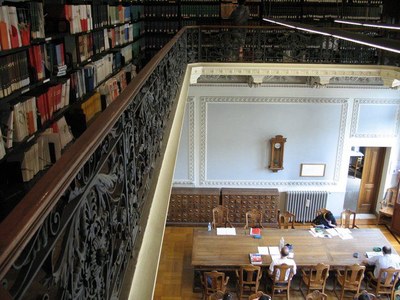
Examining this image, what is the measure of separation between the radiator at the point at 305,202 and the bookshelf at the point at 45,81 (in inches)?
217

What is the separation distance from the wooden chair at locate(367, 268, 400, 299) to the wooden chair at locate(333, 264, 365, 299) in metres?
0.26

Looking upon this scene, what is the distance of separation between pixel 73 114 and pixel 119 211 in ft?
8.65

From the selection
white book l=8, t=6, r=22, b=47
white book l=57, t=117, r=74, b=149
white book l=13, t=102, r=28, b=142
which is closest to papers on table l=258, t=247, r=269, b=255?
→ white book l=57, t=117, r=74, b=149

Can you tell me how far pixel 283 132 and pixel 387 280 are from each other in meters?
3.81

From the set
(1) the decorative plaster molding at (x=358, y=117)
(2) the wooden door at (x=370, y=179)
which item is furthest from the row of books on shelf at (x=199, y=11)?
(2) the wooden door at (x=370, y=179)

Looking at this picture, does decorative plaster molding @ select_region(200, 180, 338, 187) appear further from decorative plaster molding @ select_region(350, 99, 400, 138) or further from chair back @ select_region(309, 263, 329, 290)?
chair back @ select_region(309, 263, 329, 290)

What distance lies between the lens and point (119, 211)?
174 cm

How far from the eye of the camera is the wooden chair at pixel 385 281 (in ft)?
21.4

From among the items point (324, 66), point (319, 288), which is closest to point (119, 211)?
point (319, 288)

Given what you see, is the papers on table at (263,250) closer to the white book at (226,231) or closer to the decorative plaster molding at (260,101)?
the white book at (226,231)

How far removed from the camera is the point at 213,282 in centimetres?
657

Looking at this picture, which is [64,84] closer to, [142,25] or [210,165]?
[142,25]

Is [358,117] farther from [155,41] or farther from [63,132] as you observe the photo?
[63,132]

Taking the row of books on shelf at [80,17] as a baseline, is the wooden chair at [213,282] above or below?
below
